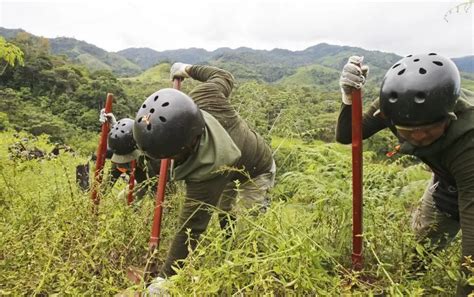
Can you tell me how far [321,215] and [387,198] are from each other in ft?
1.99

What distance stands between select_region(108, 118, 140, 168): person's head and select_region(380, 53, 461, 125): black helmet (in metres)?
3.47

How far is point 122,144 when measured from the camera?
5.46 metres

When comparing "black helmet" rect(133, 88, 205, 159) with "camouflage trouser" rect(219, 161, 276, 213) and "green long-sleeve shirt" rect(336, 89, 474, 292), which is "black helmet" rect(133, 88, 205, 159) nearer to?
"camouflage trouser" rect(219, 161, 276, 213)

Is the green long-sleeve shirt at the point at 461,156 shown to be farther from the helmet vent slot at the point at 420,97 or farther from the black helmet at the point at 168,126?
the black helmet at the point at 168,126

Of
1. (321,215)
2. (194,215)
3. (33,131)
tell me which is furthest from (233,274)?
(33,131)

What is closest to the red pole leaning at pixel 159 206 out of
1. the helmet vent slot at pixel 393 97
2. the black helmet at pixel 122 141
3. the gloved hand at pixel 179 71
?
the gloved hand at pixel 179 71

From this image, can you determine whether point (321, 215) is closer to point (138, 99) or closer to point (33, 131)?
point (33, 131)

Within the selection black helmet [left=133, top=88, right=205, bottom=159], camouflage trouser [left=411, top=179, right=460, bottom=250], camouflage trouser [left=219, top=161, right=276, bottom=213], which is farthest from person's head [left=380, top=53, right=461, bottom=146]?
camouflage trouser [left=219, top=161, right=276, bottom=213]

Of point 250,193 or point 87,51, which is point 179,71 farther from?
point 87,51

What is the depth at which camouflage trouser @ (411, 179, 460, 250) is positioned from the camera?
3.63 metres

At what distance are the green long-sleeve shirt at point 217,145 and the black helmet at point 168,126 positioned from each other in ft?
0.79

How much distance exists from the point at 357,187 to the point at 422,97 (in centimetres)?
77

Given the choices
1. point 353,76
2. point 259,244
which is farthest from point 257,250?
point 353,76

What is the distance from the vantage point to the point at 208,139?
3.49m
